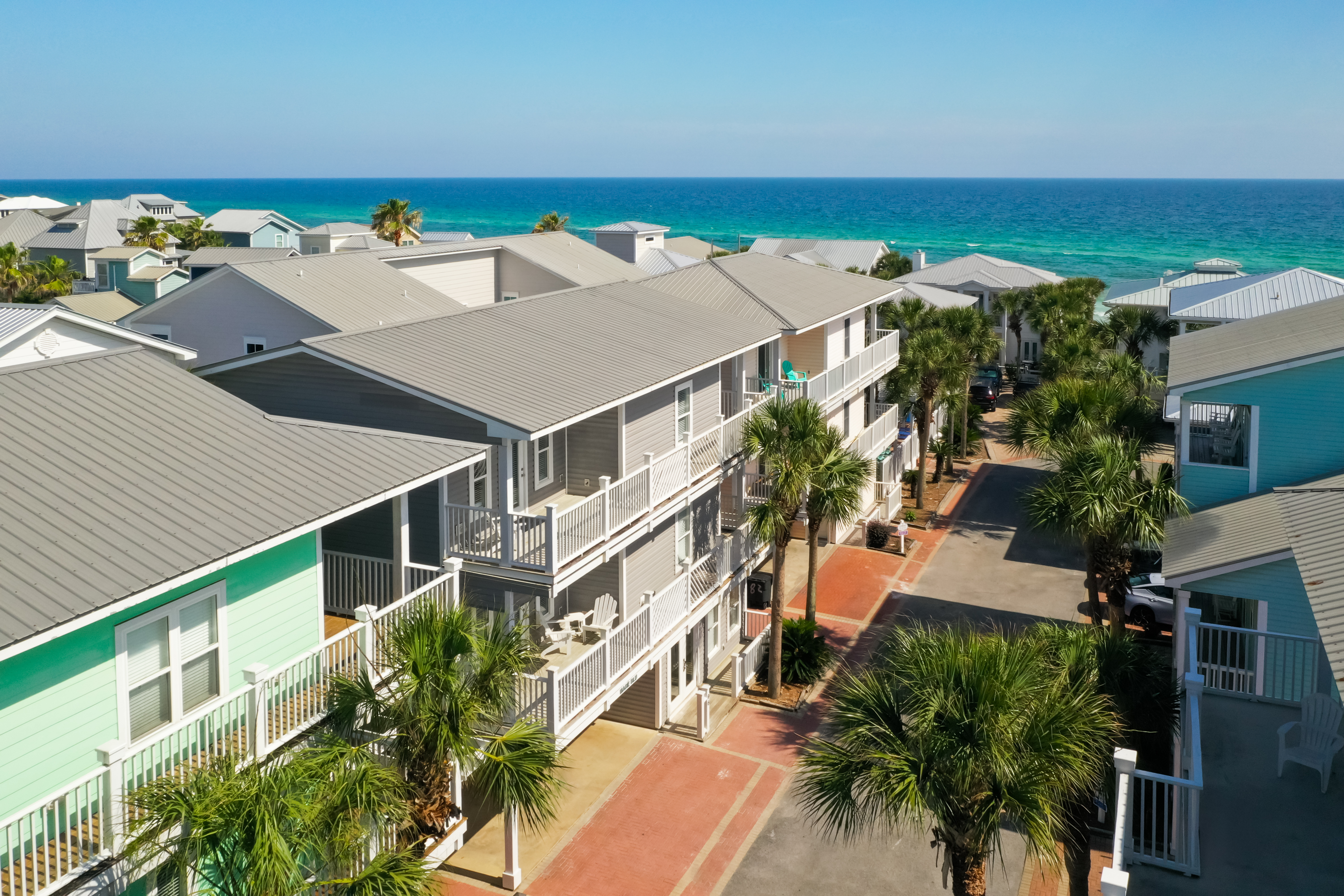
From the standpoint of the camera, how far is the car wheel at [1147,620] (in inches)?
1105

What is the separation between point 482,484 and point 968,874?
36.3ft

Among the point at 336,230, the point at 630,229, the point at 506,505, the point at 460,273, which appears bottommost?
the point at 506,505

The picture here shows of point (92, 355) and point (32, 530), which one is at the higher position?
point (92, 355)

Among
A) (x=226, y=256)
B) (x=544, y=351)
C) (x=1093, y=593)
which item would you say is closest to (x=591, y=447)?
(x=544, y=351)

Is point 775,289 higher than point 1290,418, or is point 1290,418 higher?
point 775,289

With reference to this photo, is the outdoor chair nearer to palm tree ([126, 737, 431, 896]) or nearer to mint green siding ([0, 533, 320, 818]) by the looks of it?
mint green siding ([0, 533, 320, 818])

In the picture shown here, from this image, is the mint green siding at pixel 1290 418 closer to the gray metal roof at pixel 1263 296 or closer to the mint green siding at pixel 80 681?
the mint green siding at pixel 80 681

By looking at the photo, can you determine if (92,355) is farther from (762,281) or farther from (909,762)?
(762,281)

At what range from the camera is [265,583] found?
1408 cm

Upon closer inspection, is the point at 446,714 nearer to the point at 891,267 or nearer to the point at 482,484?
A: the point at 482,484

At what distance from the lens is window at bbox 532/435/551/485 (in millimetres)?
21156

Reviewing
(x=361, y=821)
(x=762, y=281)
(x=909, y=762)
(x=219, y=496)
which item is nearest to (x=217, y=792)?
(x=361, y=821)

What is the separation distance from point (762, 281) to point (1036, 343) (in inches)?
1382

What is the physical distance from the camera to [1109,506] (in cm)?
2070
